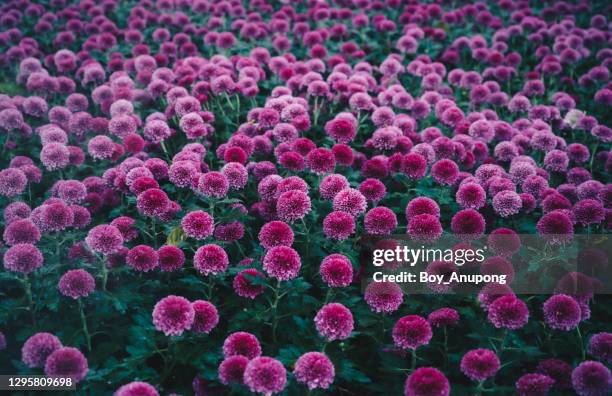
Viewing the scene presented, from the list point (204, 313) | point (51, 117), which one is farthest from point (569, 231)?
point (51, 117)

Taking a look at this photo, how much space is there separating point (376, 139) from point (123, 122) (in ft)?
5.98

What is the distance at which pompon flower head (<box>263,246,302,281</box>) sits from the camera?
259 centimetres

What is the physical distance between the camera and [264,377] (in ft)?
6.93

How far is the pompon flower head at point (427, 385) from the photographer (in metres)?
2.16

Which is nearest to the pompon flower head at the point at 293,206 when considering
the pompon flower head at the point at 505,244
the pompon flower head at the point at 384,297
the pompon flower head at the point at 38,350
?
the pompon flower head at the point at 384,297

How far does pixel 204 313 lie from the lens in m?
2.48

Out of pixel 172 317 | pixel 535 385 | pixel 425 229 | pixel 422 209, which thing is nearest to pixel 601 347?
pixel 535 385

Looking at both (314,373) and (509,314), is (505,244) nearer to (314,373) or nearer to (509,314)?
(509,314)

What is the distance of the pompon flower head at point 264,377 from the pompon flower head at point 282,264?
520 mm

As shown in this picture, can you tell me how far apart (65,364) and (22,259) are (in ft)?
2.10

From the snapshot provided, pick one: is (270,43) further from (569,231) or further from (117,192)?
(569,231)

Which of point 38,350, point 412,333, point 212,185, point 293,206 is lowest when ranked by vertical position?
point 38,350

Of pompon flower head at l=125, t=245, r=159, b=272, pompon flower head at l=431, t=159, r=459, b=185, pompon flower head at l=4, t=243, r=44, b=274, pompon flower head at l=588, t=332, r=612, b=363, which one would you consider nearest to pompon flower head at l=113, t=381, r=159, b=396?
pompon flower head at l=125, t=245, r=159, b=272

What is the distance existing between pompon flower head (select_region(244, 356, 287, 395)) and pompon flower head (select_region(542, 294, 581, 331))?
4.26ft
